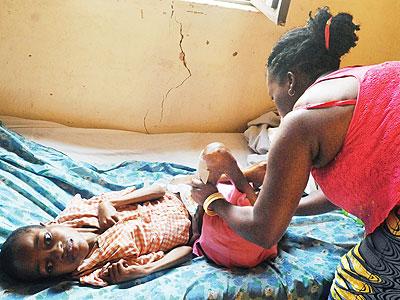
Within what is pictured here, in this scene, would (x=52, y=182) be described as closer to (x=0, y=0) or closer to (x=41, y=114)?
(x=41, y=114)

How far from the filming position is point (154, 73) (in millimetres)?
2328

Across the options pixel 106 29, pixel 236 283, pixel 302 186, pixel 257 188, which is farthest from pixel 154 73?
pixel 302 186

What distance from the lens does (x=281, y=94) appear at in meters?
1.17

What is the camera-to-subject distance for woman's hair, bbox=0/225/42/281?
1.31 meters

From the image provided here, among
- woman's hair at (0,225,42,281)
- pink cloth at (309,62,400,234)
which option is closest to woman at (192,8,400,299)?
pink cloth at (309,62,400,234)

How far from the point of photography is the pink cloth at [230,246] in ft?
4.67

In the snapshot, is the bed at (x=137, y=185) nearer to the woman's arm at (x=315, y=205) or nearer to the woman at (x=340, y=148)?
the woman's arm at (x=315, y=205)

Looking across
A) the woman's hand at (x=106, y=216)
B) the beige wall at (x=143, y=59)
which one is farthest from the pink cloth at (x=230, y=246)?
the beige wall at (x=143, y=59)

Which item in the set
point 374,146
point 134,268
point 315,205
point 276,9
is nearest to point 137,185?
point 134,268

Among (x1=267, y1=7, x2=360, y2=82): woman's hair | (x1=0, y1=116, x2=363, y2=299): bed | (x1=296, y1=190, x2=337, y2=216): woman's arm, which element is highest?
(x1=267, y1=7, x2=360, y2=82): woman's hair

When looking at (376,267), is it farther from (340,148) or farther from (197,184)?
(197,184)

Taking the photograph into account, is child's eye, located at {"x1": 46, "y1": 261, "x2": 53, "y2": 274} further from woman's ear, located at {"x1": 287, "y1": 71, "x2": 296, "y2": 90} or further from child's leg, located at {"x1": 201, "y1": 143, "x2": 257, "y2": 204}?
woman's ear, located at {"x1": 287, "y1": 71, "x2": 296, "y2": 90}

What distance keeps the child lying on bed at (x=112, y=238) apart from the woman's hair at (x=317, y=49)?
415 mm

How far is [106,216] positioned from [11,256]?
1.15 ft
